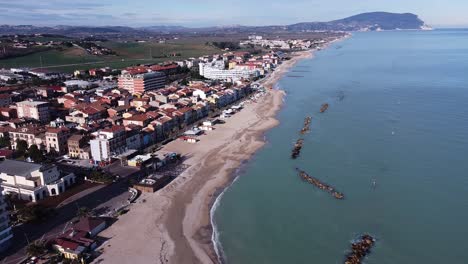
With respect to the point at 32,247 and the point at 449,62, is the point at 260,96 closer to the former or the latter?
the point at 32,247

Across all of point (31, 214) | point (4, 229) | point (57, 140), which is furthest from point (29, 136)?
point (4, 229)

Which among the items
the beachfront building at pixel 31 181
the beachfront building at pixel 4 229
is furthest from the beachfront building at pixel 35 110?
the beachfront building at pixel 4 229

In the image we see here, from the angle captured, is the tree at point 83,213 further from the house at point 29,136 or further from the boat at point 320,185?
the boat at point 320,185

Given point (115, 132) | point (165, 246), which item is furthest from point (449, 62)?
point (165, 246)

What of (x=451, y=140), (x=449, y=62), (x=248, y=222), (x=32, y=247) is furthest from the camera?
(x=449, y=62)

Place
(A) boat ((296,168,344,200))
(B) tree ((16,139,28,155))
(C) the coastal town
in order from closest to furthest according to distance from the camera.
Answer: (C) the coastal town < (A) boat ((296,168,344,200)) < (B) tree ((16,139,28,155))

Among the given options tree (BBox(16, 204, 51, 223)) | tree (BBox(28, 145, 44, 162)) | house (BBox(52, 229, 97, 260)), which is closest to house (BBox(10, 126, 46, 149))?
tree (BBox(28, 145, 44, 162))

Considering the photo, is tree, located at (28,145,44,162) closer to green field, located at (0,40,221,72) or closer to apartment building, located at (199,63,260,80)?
apartment building, located at (199,63,260,80)
